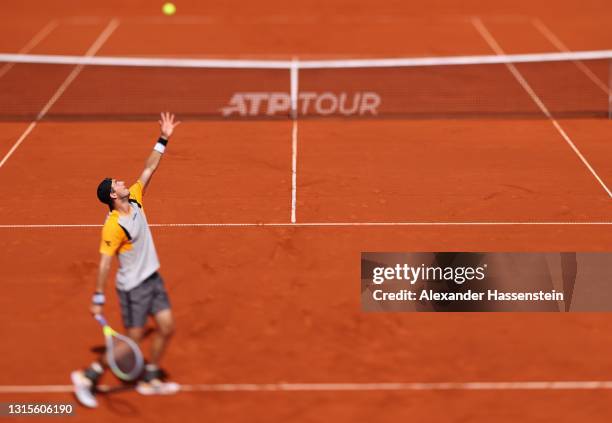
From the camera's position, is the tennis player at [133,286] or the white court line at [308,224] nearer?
the tennis player at [133,286]

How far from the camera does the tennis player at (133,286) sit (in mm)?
9516

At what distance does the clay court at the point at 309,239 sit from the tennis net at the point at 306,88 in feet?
0.70

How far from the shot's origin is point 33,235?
1363cm

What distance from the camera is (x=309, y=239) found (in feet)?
43.9

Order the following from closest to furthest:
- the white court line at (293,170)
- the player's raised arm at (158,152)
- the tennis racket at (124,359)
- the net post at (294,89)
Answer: the tennis racket at (124,359), the player's raised arm at (158,152), the white court line at (293,170), the net post at (294,89)

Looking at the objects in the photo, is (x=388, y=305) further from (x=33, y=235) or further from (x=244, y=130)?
(x=244, y=130)

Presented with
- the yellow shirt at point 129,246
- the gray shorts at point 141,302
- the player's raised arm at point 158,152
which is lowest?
the gray shorts at point 141,302

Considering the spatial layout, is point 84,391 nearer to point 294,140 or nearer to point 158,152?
point 158,152

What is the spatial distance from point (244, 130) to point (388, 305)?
7506 millimetres

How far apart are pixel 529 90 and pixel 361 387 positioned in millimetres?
12171

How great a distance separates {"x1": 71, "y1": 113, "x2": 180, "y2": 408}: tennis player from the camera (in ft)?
A: 31.2

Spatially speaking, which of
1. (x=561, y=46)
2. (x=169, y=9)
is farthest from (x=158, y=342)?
(x=169, y=9)

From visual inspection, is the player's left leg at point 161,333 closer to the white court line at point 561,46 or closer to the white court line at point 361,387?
the white court line at point 361,387

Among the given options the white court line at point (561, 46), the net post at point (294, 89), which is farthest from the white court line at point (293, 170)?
the white court line at point (561, 46)
